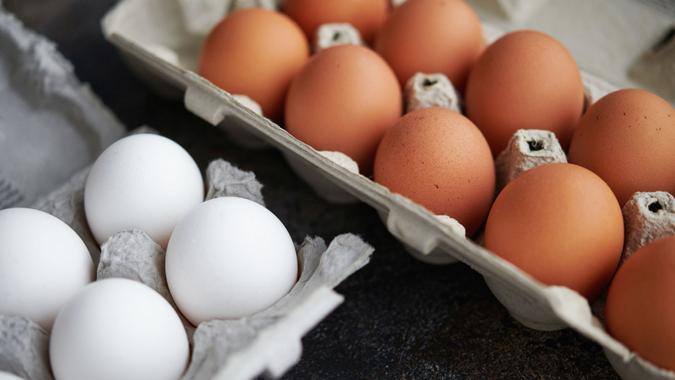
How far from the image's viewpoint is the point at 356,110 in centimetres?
110

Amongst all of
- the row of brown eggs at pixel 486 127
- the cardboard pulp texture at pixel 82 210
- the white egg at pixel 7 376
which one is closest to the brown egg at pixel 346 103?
the row of brown eggs at pixel 486 127

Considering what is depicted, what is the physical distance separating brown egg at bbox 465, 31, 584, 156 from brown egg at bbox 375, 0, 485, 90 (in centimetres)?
9

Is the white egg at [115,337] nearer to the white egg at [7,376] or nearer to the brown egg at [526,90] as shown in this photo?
the white egg at [7,376]

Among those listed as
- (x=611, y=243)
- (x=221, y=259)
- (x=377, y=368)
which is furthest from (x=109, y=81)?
(x=611, y=243)

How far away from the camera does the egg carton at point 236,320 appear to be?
802 millimetres

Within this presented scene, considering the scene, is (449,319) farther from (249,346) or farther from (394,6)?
(394,6)

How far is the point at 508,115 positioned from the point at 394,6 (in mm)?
426

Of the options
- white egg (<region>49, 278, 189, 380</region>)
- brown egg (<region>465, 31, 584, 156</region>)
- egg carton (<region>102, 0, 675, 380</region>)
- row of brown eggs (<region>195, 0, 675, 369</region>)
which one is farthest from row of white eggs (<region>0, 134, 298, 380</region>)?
brown egg (<region>465, 31, 584, 156</region>)

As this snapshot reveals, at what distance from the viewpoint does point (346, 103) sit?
1.09 metres

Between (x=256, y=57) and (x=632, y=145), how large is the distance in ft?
2.05

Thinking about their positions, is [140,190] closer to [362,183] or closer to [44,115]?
[362,183]

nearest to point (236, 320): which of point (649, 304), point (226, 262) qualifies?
point (226, 262)

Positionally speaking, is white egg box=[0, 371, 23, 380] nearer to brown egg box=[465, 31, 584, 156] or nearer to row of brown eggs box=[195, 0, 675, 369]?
row of brown eggs box=[195, 0, 675, 369]

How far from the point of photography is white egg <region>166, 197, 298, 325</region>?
896 mm
